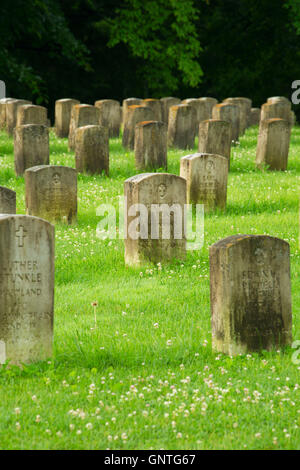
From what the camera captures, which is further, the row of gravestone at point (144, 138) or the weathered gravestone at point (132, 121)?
the weathered gravestone at point (132, 121)

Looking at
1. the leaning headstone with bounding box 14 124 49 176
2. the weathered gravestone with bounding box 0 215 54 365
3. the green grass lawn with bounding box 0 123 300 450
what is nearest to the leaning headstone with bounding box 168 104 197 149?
the leaning headstone with bounding box 14 124 49 176

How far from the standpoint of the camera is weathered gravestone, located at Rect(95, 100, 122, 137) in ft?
73.6

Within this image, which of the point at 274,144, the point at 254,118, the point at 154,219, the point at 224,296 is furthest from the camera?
the point at 254,118

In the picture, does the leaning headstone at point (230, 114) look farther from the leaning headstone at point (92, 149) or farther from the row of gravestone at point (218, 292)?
the row of gravestone at point (218, 292)

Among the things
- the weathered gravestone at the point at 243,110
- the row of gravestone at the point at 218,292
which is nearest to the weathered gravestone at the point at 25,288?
the row of gravestone at the point at 218,292

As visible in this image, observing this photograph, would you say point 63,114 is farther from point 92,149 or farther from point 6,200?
point 6,200

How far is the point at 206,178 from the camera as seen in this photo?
12.5m

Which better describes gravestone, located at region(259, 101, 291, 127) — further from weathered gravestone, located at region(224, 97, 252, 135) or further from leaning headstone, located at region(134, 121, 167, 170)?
leaning headstone, located at region(134, 121, 167, 170)

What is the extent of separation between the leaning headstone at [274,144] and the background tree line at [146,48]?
10.7 meters

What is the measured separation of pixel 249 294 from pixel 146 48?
25.5 metres

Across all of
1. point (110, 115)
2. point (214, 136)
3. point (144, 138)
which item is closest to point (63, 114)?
point (110, 115)

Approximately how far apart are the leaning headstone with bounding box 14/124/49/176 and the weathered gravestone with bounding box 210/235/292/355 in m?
8.96

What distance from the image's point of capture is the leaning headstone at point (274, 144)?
53.8ft
